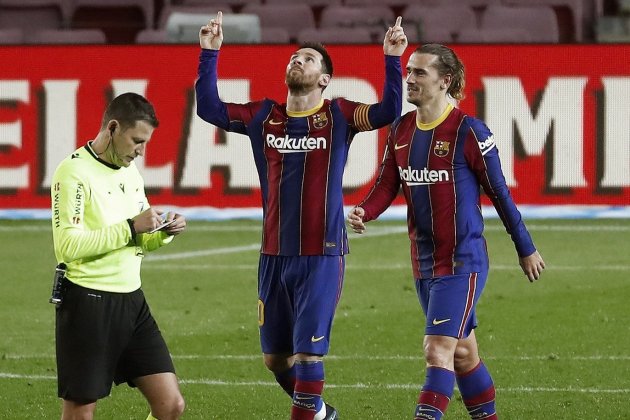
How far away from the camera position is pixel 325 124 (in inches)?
289

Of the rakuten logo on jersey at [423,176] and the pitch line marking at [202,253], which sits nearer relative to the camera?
the rakuten logo on jersey at [423,176]

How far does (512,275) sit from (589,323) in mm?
2114

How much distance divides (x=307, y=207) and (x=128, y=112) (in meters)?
1.40

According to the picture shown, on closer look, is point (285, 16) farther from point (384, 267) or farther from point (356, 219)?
point (356, 219)

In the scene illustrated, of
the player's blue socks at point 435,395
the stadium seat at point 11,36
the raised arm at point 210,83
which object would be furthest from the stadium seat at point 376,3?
the player's blue socks at point 435,395

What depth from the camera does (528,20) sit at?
18.0 m

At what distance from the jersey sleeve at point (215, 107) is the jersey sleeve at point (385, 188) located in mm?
719

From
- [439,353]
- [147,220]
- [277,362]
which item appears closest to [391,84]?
[439,353]

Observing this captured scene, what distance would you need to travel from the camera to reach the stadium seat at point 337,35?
1698 cm

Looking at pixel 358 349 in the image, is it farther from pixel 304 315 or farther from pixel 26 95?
pixel 26 95

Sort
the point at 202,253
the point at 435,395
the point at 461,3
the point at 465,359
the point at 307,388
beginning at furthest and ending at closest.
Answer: the point at 461,3 < the point at 202,253 < the point at 307,388 < the point at 465,359 < the point at 435,395

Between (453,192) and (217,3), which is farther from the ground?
(217,3)

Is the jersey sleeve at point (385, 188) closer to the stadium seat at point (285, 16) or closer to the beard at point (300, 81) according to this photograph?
the beard at point (300, 81)

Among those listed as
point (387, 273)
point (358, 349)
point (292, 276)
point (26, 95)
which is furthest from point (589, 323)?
point (26, 95)
